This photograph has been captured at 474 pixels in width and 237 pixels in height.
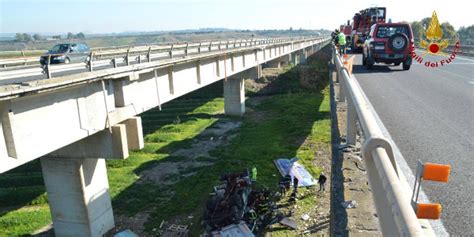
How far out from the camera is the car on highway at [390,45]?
57.2 ft

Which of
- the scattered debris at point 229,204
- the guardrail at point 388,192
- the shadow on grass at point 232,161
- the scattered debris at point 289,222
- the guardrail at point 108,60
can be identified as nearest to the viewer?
the guardrail at point 388,192

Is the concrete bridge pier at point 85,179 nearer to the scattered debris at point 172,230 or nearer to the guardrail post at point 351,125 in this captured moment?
the scattered debris at point 172,230

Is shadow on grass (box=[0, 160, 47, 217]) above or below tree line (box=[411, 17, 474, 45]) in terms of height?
below

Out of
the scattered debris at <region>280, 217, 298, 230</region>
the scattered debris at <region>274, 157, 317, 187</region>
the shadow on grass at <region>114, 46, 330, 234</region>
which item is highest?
the scattered debris at <region>280, 217, 298, 230</region>

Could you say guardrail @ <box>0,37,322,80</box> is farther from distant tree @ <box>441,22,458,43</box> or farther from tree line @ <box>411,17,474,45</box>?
distant tree @ <box>441,22,458,43</box>

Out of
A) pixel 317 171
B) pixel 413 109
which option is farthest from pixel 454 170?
pixel 317 171

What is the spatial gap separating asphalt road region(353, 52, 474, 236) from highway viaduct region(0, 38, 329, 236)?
7570 mm

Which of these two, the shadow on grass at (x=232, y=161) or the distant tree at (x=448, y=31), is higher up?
the distant tree at (x=448, y=31)

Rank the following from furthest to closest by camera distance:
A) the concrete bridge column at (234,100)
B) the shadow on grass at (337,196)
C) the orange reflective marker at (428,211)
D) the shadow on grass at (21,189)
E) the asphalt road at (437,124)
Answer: the concrete bridge column at (234,100)
the shadow on grass at (21,189)
the asphalt road at (437,124)
the shadow on grass at (337,196)
the orange reflective marker at (428,211)

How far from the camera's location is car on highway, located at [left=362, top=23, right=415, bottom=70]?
17.4 metres

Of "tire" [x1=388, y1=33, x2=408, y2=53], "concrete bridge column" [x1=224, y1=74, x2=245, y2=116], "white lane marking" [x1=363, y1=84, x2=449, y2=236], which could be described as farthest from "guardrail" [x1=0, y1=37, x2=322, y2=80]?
"tire" [x1=388, y1=33, x2=408, y2=53]

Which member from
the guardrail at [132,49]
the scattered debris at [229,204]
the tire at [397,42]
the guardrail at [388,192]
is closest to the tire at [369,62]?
the tire at [397,42]

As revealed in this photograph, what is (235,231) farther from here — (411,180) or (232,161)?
(232,161)

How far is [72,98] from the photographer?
973cm
